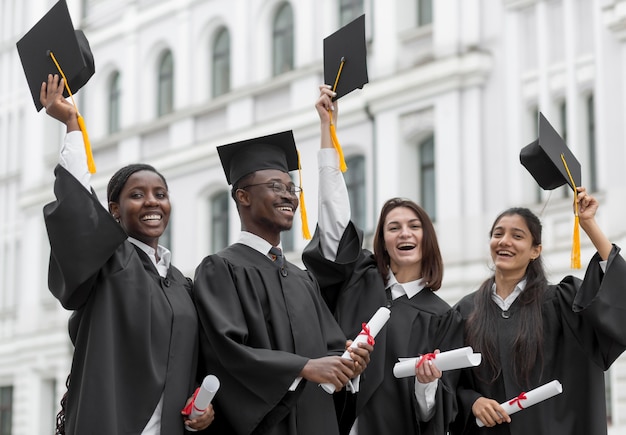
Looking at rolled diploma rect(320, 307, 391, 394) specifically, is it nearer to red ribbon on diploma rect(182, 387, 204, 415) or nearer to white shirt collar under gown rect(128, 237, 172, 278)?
red ribbon on diploma rect(182, 387, 204, 415)

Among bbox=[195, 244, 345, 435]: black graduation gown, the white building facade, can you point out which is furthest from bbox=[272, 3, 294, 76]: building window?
bbox=[195, 244, 345, 435]: black graduation gown

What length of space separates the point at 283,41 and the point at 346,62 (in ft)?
51.5

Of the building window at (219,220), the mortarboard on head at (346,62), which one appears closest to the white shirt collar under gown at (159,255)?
the mortarboard on head at (346,62)

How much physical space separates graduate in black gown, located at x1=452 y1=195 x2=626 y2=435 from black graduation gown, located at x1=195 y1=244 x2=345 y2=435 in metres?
0.86

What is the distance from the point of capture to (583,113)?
15883mm

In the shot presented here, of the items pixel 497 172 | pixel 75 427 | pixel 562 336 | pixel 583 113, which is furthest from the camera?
pixel 497 172

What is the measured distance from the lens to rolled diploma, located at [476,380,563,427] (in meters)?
5.29

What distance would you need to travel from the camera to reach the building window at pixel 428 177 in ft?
59.7

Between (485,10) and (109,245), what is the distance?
13.5m

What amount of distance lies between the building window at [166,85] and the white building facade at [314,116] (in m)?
0.04

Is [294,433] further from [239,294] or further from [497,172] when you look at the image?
[497,172]

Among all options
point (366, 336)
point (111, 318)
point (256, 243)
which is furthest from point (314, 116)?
point (111, 318)

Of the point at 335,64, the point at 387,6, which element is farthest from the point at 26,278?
the point at 335,64

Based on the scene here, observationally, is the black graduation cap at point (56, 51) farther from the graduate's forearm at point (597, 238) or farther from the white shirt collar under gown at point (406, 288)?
the graduate's forearm at point (597, 238)
